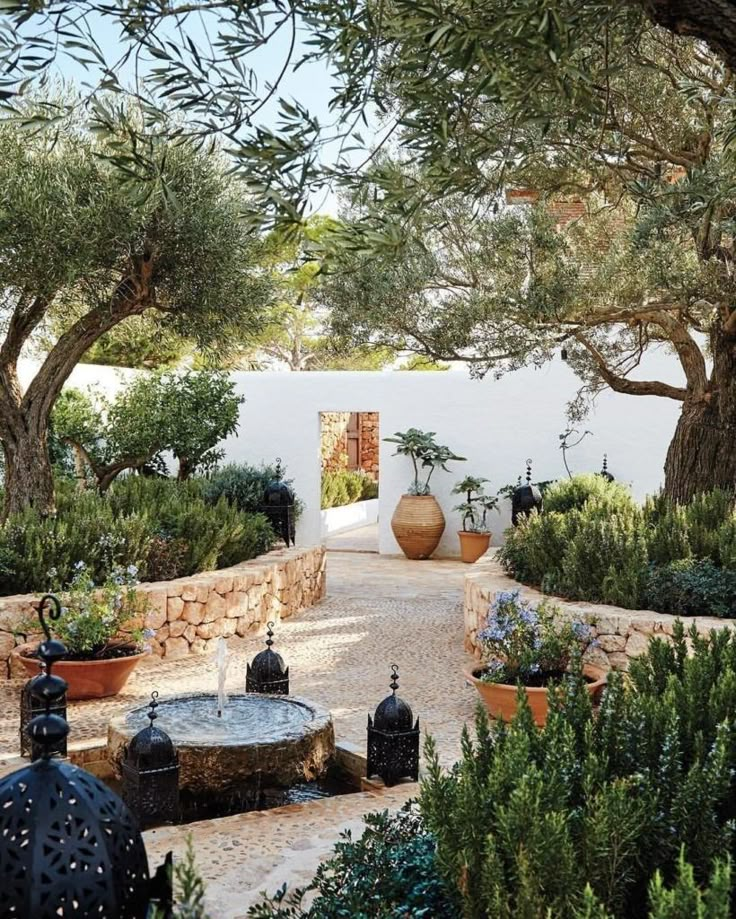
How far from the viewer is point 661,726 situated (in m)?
2.98

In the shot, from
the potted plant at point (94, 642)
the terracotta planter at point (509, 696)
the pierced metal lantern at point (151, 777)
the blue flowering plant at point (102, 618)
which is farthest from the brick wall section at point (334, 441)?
the pierced metal lantern at point (151, 777)

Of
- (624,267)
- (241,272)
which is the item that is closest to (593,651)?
(624,267)

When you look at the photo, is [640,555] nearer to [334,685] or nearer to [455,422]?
[334,685]

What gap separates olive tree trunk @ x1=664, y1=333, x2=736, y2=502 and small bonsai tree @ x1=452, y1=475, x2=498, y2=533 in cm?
588

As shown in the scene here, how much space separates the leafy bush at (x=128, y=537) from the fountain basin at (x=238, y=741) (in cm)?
221

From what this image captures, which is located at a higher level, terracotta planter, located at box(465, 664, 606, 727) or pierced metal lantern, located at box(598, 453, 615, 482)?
pierced metal lantern, located at box(598, 453, 615, 482)

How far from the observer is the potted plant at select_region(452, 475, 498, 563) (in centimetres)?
1504

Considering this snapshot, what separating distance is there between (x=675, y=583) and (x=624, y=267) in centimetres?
224

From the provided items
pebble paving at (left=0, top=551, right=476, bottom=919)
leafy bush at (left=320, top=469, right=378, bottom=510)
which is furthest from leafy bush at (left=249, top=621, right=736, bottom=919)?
leafy bush at (left=320, top=469, right=378, bottom=510)

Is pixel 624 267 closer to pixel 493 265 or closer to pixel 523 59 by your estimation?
pixel 493 265

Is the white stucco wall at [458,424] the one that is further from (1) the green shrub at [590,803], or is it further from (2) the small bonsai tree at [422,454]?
(1) the green shrub at [590,803]

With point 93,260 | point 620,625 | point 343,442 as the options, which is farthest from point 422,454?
point 620,625

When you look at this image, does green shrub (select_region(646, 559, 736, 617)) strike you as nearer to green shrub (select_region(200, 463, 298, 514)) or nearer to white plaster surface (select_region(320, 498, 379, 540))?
green shrub (select_region(200, 463, 298, 514))

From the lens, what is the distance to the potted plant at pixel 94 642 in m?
7.23
